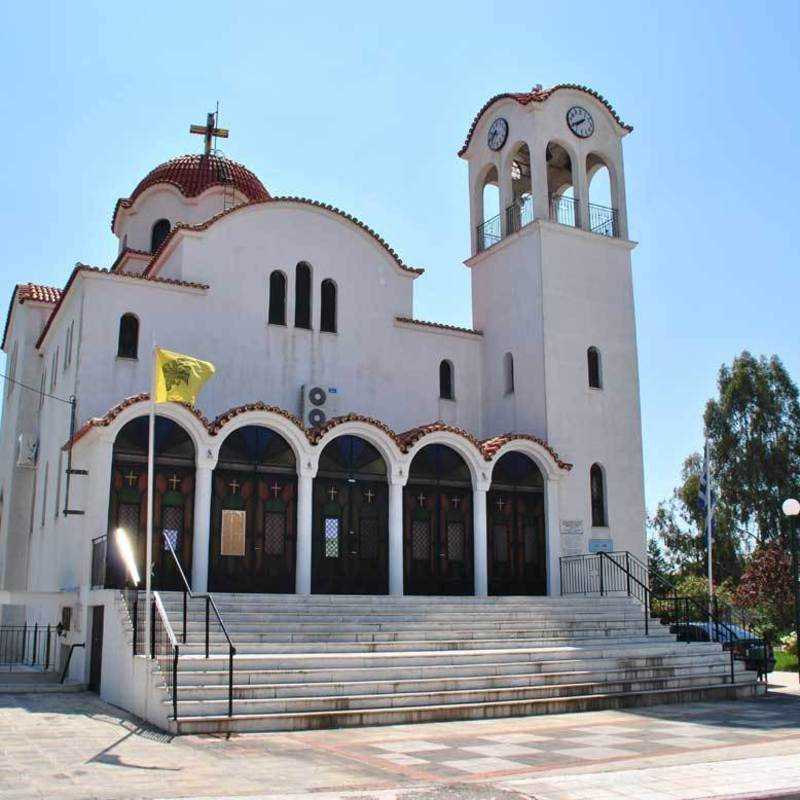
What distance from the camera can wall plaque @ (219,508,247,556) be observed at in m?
19.6

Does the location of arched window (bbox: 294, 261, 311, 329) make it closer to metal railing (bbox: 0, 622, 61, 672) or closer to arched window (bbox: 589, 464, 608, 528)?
arched window (bbox: 589, 464, 608, 528)

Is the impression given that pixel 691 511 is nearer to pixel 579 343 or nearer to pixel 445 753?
pixel 579 343

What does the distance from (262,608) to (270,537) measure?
10.5ft

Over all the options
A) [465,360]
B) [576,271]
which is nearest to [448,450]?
[465,360]

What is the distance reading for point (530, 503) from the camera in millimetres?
22969

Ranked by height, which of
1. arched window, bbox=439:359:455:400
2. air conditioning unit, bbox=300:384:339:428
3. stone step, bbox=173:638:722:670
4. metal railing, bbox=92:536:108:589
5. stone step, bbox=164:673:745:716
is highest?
arched window, bbox=439:359:455:400

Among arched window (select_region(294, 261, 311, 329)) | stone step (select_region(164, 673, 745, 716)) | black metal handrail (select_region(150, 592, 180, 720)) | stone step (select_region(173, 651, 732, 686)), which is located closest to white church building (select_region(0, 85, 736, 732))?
arched window (select_region(294, 261, 311, 329))

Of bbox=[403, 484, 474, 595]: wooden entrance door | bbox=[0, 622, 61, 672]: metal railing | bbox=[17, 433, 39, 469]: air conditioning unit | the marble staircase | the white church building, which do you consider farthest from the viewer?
bbox=[17, 433, 39, 469]: air conditioning unit

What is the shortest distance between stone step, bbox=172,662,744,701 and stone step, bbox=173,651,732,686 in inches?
2.9

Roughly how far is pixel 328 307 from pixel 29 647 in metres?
11.2

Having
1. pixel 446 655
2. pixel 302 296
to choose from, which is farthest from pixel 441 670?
pixel 302 296

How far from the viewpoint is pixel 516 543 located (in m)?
22.7

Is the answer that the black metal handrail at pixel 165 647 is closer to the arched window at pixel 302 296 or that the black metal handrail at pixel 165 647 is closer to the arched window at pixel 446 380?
the arched window at pixel 302 296

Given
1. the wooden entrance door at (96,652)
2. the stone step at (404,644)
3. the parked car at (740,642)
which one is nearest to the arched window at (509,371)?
the parked car at (740,642)
